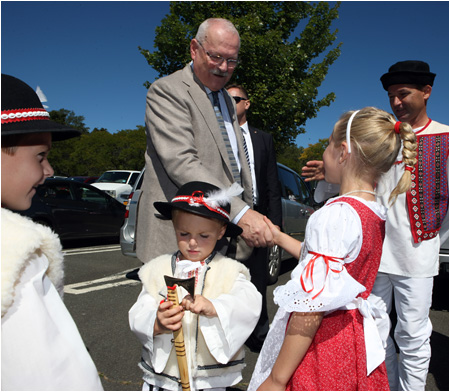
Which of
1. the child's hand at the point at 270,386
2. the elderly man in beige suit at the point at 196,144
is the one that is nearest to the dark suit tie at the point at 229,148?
the elderly man in beige suit at the point at 196,144

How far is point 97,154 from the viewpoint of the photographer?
41.2m

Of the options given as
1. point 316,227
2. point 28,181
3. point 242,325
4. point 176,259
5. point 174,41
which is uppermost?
point 174,41

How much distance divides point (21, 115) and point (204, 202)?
3.08 feet

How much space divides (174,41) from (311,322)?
12233 mm

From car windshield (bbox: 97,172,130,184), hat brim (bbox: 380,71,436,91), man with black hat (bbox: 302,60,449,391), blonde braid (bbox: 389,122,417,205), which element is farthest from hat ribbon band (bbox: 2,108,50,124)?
car windshield (bbox: 97,172,130,184)

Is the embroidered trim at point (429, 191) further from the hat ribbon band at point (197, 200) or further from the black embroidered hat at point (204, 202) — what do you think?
the hat ribbon band at point (197, 200)

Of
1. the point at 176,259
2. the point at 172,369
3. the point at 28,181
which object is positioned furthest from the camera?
the point at 176,259

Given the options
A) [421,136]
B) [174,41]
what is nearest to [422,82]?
[421,136]

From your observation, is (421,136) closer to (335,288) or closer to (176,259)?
(335,288)

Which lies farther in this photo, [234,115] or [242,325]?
[234,115]

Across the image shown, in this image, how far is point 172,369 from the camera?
75.0 inches

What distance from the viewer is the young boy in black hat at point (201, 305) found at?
187 centimetres

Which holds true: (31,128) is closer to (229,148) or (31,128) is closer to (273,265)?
(229,148)

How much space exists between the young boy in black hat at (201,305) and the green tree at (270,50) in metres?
10.4
